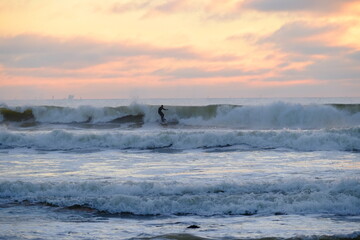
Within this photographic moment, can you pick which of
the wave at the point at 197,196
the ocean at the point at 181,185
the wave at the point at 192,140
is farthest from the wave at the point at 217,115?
the wave at the point at 197,196

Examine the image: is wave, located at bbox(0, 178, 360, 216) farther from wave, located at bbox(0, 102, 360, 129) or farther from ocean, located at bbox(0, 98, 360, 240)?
wave, located at bbox(0, 102, 360, 129)

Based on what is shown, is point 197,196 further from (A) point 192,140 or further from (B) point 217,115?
(B) point 217,115

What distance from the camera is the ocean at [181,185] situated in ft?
23.8

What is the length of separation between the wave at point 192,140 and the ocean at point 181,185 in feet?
0.13

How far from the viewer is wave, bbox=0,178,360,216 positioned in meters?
8.35

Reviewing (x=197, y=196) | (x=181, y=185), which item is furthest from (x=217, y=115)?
(x=197, y=196)

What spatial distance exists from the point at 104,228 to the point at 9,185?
11.8 feet

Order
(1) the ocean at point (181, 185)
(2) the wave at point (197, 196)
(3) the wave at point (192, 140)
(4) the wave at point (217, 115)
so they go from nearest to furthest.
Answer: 1. (1) the ocean at point (181, 185)
2. (2) the wave at point (197, 196)
3. (3) the wave at point (192, 140)
4. (4) the wave at point (217, 115)

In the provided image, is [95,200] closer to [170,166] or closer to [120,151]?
[170,166]

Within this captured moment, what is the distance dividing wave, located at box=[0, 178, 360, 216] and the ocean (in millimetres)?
20

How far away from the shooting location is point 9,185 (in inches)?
393

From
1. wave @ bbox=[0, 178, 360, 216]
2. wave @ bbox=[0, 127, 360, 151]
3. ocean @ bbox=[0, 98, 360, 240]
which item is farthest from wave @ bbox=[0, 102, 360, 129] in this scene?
wave @ bbox=[0, 178, 360, 216]

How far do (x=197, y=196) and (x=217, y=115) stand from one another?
69.4 ft

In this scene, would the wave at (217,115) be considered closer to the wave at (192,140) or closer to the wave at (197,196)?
the wave at (192,140)
